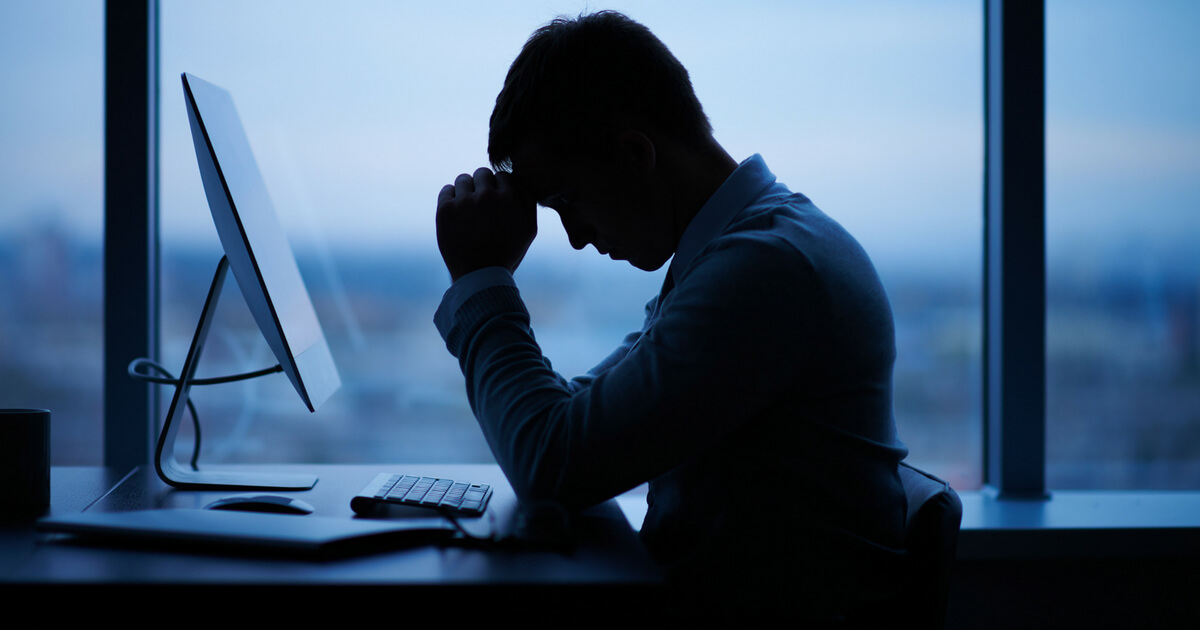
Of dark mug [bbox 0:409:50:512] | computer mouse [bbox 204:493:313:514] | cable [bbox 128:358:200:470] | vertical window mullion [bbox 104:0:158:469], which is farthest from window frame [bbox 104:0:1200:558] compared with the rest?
computer mouse [bbox 204:493:313:514]

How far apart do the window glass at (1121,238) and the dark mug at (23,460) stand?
2.04m

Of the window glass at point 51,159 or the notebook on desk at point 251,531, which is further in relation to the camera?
the window glass at point 51,159

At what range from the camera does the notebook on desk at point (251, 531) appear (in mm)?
681

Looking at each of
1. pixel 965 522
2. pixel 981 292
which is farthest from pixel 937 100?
pixel 965 522

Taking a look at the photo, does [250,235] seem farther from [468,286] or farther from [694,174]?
[694,174]

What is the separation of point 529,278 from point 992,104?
47.5 inches

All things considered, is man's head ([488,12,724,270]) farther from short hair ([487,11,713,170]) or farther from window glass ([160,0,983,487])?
window glass ([160,0,983,487])

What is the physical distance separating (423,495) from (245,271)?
0.35 m

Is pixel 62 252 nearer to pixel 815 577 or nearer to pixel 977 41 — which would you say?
pixel 815 577

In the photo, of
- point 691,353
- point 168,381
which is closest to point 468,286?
point 691,353

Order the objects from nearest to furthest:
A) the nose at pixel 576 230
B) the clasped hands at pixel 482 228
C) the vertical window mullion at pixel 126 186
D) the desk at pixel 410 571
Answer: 1. the desk at pixel 410 571
2. the clasped hands at pixel 482 228
3. the nose at pixel 576 230
4. the vertical window mullion at pixel 126 186

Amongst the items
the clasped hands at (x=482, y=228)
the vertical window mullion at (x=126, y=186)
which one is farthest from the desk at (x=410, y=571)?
the vertical window mullion at (x=126, y=186)

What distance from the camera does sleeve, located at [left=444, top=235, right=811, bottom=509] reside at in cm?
78

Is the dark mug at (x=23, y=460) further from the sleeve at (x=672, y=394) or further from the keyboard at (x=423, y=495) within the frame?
the sleeve at (x=672, y=394)
